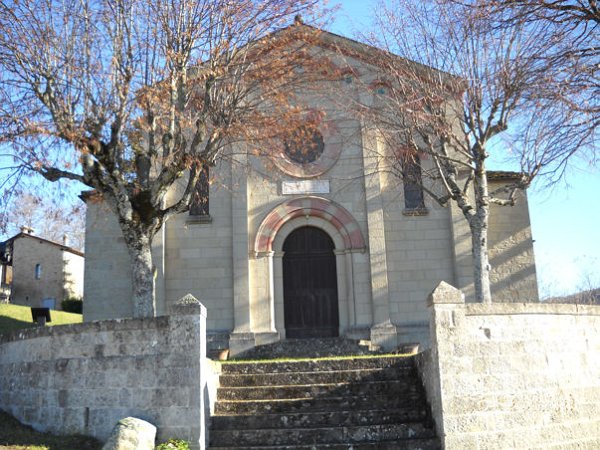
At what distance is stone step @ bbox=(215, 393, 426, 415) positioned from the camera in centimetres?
941

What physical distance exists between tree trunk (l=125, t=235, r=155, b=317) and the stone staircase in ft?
5.42

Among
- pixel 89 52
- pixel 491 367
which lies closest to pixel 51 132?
pixel 89 52

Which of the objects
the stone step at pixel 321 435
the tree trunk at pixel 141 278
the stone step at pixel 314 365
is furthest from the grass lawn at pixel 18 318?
the stone step at pixel 321 435

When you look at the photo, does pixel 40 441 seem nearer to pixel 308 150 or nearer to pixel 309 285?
pixel 309 285

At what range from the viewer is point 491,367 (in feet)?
29.1

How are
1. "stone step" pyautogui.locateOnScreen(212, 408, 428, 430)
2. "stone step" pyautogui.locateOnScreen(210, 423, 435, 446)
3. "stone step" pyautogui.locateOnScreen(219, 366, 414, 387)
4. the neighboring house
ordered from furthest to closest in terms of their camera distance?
the neighboring house < "stone step" pyautogui.locateOnScreen(219, 366, 414, 387) < "stone step" pyautogui.locateOnScreen(212, 408, 428, 430) < "stone step" pyautogui.locateOnScreen(210, 423, 435, 446)

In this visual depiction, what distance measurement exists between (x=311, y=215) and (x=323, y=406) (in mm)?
7243

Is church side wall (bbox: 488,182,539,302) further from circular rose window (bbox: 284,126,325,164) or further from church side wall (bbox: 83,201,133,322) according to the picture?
church side wall (bbox: 83,201,133,322)

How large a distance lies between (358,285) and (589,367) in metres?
6.52

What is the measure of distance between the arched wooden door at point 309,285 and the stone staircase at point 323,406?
5159 millimetres

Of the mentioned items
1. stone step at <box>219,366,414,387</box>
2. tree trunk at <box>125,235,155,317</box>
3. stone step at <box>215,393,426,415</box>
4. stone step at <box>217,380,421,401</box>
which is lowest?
stone step at <box>215,393,426,415</box>

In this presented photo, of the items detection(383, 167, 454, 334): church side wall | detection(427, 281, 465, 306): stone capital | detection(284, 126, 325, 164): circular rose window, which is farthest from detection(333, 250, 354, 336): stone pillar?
detection(427, 281, 465, 306): stone capital

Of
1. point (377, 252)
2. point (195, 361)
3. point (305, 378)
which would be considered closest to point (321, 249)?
point (377, 252)

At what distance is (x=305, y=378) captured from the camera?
33.1ft
